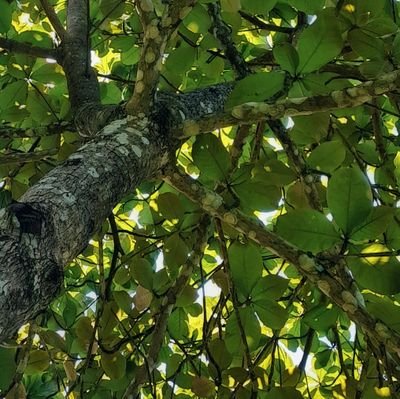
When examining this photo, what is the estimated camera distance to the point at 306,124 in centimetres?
133

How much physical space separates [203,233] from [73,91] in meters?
0.46

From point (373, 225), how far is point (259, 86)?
309 mm

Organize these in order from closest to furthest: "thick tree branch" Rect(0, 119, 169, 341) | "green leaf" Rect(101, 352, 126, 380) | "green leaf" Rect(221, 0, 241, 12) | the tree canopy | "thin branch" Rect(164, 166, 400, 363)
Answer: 1. "thick tree branch" Rect(0, 119, 169, 341)
2. the tree canopy
3. "thin branch" Rect(164, 166, 400, 363)
4. "green leaf" Rect(221, 0, 241, 12)
5. "green leaf" Rect(101, 352, 126, 380)

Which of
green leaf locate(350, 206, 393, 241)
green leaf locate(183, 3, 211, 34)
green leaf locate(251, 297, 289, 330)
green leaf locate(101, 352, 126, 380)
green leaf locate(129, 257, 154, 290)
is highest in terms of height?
green leaf locate(183, 3, 211, 34)

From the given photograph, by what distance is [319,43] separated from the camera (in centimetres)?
109

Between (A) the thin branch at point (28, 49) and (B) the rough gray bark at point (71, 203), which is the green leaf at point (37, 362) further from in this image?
(A) the thin branch at point (28, 49)

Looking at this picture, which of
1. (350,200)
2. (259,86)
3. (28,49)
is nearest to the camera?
(350,200)

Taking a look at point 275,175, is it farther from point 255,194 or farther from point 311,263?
point 311,263

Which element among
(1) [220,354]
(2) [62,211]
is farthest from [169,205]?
(2) [62,211]

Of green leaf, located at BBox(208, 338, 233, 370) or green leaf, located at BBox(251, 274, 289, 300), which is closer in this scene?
green leaf, located at BBox(251, 274, 289, 300)

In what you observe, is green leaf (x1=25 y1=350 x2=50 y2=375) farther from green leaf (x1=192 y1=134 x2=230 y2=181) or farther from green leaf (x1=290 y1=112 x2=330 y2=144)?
green leaf (x1=290 y1=112 x2=330 y2=144)

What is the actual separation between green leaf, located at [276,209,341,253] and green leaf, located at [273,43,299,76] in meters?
0.28

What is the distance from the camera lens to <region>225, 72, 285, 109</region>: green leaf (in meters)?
1.07

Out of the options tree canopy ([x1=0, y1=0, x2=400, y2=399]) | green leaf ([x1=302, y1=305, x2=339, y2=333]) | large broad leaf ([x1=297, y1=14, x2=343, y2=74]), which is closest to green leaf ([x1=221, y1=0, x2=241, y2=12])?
tree canopy ([x1=0, y1=0, x2=400, y2=399])
